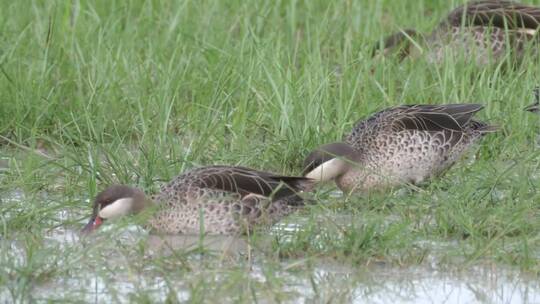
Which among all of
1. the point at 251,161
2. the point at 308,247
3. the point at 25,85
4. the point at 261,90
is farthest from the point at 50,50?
the point at 308,247

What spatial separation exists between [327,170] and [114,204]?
1331 mm

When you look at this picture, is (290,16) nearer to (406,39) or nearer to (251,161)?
(406,39)

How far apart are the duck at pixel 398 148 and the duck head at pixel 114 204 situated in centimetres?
111

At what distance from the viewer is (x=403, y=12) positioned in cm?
1146

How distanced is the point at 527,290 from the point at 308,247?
102 cm

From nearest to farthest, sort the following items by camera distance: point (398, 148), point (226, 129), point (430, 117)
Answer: point (398, 148) → point (430, 117) → point (226, 129)

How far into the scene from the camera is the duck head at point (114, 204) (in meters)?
6.79

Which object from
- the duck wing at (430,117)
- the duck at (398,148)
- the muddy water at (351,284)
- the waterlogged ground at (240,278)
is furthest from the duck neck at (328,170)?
the muddy water at (351,284)

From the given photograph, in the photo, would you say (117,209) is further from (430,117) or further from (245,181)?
(430,117)

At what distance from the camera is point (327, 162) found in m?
7.62

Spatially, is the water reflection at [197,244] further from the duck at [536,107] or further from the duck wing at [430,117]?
the duck at [536,107]

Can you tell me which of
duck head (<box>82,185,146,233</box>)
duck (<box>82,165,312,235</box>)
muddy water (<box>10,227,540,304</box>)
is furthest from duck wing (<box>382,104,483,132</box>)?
muddy water (<box>10,227,540,304</box>)

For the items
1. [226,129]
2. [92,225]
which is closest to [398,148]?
[226,129]

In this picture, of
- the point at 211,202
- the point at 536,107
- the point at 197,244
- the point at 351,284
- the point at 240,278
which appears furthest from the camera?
the point at 536,107
